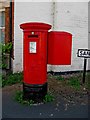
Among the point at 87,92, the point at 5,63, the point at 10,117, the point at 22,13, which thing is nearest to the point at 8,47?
the point at 5,63

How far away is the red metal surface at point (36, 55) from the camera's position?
624 cm

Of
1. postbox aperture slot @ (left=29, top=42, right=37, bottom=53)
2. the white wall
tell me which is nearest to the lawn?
the white wall

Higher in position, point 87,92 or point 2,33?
point 2,33

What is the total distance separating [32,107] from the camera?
20.4 feet

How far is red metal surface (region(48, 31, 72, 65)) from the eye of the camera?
252 inches

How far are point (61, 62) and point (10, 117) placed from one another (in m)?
1.74

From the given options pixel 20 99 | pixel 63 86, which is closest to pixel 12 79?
pixel 63 86

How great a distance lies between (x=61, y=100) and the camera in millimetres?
6719

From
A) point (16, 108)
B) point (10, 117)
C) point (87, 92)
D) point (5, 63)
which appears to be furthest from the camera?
point (5, 63)

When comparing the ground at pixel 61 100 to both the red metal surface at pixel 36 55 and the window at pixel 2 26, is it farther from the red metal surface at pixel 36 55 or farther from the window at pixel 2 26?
the window at pixel 2 26

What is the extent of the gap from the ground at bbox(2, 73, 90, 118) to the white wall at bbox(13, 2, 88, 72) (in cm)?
149

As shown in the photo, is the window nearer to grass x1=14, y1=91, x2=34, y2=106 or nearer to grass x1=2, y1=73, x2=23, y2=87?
grass x1=2, y1=73, x2=23, y2=87

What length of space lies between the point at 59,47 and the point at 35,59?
604 millimetres

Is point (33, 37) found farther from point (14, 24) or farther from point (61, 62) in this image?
point (14, 24)
